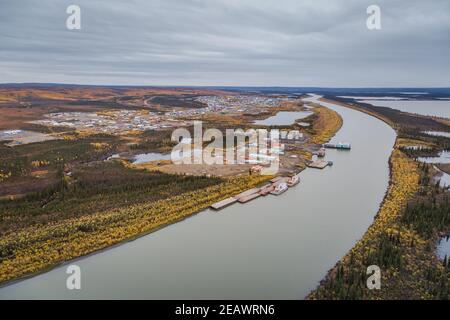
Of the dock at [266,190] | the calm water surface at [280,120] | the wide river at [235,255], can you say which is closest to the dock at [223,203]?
the wide river at [235,255]

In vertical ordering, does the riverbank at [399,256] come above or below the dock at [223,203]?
below

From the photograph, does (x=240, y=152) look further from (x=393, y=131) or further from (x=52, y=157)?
(x=393, y=131)

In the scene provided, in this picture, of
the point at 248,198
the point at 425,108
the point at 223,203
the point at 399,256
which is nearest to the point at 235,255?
the point at 223,203

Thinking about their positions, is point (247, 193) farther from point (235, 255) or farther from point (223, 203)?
point (235, 255)

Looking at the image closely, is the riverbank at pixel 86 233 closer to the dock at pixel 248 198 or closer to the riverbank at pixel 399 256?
the dock at pixel 248 198

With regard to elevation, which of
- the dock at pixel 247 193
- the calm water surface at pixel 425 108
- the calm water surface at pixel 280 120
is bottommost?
the dock at pixel 247 193

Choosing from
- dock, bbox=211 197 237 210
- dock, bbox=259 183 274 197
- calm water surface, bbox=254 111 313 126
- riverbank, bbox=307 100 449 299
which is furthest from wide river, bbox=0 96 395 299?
calm water surface, bbox=254 111 313 126

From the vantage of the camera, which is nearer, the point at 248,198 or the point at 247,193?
the point at 248,198

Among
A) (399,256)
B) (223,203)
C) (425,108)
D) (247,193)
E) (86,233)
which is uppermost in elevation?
(425,108)
